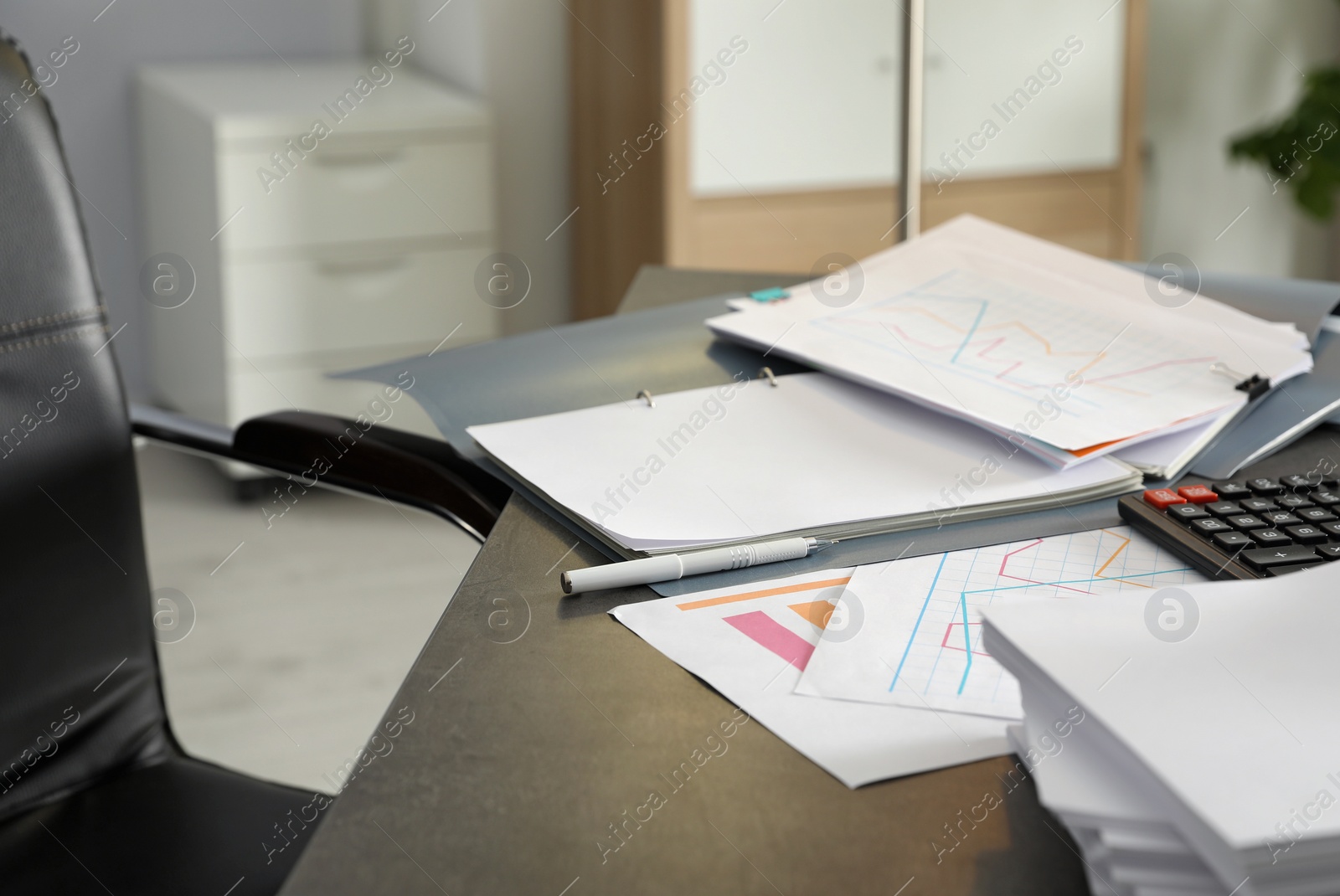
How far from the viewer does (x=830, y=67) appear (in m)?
Answer: 2.17

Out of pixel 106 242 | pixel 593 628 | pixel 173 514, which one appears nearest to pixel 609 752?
pixel 593 628

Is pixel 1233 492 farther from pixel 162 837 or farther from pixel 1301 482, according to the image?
pixel 162 837

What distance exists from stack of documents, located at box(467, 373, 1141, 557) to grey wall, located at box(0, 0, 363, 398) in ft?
7.43

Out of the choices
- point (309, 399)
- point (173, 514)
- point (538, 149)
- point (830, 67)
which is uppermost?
point (830, 67)

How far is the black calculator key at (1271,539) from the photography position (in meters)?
0.59

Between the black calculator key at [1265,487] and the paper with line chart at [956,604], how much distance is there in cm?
8

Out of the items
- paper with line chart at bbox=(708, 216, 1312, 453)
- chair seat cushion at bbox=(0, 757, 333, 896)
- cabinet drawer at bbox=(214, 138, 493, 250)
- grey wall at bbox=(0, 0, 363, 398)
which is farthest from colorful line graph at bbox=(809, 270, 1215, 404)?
grey wall at bbox=(0, 0, 363, 398)

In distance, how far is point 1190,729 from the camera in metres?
0.39

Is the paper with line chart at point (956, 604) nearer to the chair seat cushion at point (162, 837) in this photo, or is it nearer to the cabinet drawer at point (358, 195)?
the chair seat cushion at point (162, 837)

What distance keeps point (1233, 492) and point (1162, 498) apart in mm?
41

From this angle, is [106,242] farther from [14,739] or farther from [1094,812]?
[1094,812]

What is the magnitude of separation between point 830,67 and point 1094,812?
1.98 m

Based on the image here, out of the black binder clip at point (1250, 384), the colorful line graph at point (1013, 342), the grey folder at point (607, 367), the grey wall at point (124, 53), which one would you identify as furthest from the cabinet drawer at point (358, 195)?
the black binder clip at point (1250, 384)

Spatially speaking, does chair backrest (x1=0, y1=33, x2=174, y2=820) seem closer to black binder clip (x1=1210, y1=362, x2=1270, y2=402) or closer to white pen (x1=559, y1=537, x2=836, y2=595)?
white pen (x1=559, y1=537, x2=836, y2=595)
